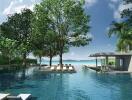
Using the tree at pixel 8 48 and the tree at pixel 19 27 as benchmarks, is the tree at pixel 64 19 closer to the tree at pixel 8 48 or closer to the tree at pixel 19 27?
the tree at pixel 8 48

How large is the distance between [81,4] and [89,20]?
3.44m

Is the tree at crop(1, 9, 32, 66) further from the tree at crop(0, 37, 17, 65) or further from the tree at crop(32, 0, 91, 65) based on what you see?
the tree at crop(32, 0, 91, 65)

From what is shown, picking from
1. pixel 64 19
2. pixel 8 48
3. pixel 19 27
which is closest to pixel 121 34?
pixel 64 19

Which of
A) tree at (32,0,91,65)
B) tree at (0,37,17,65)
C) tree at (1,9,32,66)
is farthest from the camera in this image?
tree at (1,9,32,66)

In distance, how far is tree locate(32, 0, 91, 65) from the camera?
198 ft

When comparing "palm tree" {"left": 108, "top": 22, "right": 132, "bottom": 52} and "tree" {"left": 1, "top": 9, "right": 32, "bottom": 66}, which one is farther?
"tree" {"left": 1, "top": 9, "right": 32, "bottom": 66}

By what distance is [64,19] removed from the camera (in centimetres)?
6191

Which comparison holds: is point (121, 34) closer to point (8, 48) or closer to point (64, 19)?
point (64, 19)

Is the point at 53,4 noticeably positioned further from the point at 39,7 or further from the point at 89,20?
the point at 89,20

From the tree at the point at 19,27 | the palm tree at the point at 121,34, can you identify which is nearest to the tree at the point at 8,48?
the tree at the point at 19,27

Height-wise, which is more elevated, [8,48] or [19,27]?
[19,27]

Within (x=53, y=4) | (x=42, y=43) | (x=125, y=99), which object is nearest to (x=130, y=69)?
(x=53, y=4)

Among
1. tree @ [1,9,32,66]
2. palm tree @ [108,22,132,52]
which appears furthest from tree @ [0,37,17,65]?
palm tree @ [108,22,132,52]

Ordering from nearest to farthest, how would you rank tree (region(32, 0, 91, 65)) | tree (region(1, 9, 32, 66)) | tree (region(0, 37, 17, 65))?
tree (region(32, 0, 91, 65)) → tree (region(0, 37, 17, 65)) → tree (region(1, 9, 32, 66))
